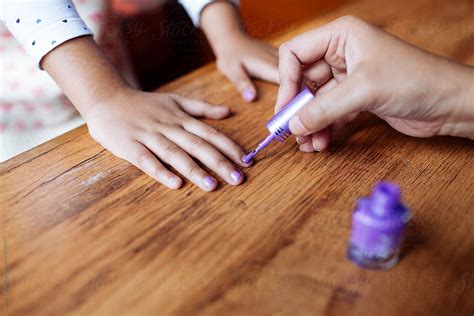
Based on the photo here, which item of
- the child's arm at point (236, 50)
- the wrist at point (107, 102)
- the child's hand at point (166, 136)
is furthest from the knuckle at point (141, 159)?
the child's arm at point (236, 50)

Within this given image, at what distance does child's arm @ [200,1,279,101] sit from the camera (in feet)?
2.42

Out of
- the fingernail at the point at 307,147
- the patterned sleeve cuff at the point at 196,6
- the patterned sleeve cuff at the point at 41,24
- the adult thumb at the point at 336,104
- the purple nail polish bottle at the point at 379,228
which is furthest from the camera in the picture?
the patterned sleeve cuff at the point at 196,6

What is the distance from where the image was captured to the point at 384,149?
57 centimetres

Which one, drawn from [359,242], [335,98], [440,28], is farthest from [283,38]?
[359,242]

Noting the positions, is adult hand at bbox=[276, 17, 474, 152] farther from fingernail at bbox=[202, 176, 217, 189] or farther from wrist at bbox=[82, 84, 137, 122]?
wrist at bbox=[82, 84, 137, 122]

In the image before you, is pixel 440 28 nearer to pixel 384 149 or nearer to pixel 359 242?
pixel 384 149

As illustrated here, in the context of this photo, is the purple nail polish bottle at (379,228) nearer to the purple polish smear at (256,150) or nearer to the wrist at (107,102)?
the purple polish smear at (256,150)

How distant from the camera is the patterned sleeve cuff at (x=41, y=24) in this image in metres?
0.67

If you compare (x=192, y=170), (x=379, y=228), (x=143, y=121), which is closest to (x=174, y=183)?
(x=192, y=170)

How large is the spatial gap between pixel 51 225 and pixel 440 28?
77cm

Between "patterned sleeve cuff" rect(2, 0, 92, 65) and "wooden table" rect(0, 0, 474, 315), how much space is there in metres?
0.15

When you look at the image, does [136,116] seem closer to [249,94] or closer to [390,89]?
[249,94]

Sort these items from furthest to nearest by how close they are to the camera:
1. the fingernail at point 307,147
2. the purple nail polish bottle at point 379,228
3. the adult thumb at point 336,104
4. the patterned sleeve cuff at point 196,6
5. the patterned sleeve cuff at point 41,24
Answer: the patterned sleeve cuff at point 196,6 → the patterned sleeve cuff at point 41,24 → the fingernail at point 307,147 → the adult thumb at point 336,104 → the purple nail polish bottle at point 379,228

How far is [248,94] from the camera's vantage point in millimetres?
698
